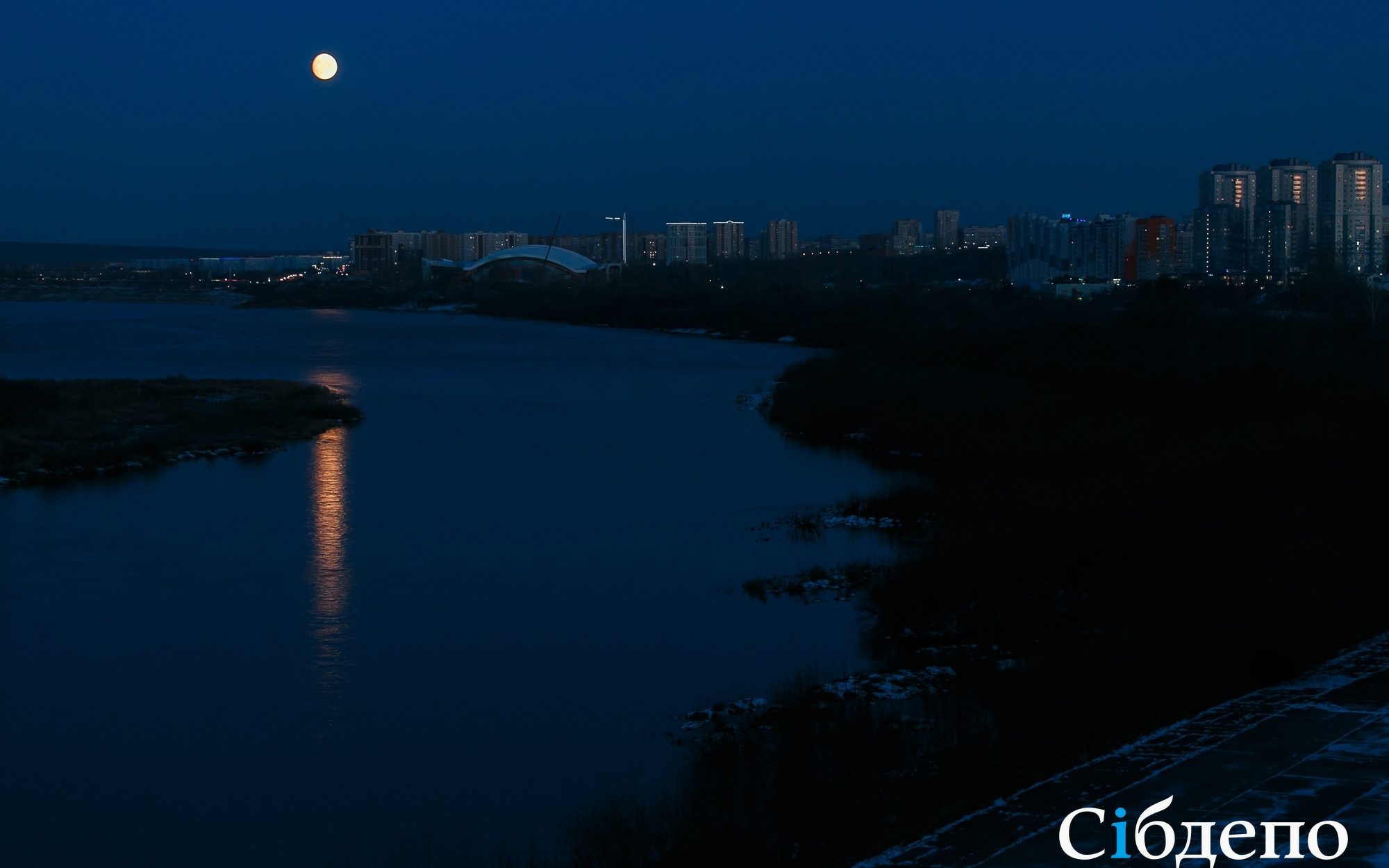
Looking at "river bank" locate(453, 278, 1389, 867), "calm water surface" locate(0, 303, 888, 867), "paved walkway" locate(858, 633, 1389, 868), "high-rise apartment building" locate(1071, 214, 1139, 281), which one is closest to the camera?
"paved walkway" locate(858, 633, 1389, 868)

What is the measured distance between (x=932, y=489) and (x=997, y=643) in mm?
4477

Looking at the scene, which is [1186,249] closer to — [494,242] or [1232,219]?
[1232,219]

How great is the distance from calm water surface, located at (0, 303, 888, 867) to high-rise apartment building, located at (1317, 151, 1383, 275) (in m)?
44.3

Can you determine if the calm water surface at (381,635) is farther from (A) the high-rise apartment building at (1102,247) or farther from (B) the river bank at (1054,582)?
(A) the high-rise apartment building at (1102,247)

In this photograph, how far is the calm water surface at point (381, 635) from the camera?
4754mm

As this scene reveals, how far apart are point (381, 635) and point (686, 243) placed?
110 m

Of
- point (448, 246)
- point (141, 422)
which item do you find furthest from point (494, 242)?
point (141, 422)

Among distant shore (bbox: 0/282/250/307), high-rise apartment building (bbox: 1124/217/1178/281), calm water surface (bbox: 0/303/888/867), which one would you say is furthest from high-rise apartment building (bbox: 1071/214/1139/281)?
calm water surface (bbox: 0/303/888/867)

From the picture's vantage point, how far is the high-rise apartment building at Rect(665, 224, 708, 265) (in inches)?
4520

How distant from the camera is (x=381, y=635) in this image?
6.91 m

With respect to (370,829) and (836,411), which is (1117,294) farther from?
(370,829)

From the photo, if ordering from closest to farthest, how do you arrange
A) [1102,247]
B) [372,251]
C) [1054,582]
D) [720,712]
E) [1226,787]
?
[1226,787], [720,712], [1054,582], [1102,247], [372,251]

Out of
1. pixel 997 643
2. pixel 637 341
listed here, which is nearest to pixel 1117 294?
pixel 637 341

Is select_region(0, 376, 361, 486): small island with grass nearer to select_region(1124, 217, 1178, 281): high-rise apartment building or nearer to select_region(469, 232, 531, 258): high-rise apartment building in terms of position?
select_region(1124, 217, 1178, 281): high-rise apartment building
